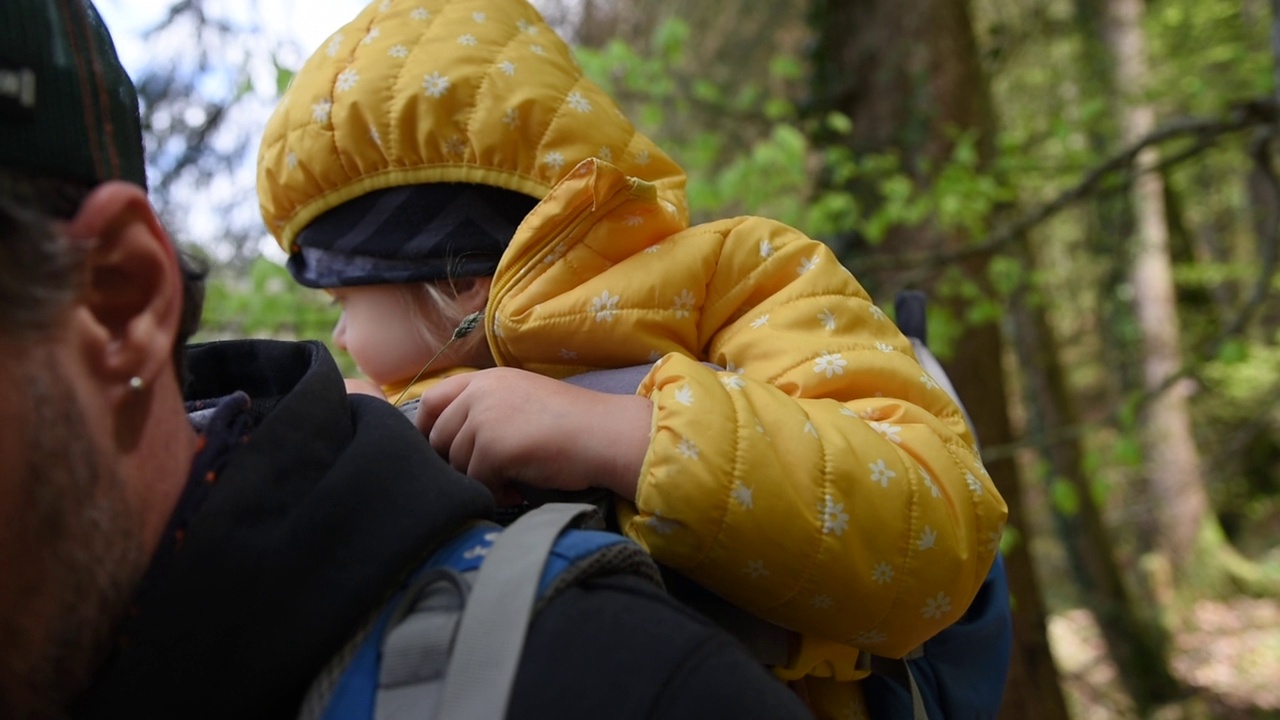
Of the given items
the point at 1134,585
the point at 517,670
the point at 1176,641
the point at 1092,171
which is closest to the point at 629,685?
the point at 517,670

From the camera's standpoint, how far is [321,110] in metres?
1.52

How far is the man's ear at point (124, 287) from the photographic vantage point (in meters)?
0.90

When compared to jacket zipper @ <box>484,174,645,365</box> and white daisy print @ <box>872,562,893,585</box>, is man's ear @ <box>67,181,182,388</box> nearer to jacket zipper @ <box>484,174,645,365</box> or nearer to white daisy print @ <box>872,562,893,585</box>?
jacket zipper @ <box>484,174,645,365</box>

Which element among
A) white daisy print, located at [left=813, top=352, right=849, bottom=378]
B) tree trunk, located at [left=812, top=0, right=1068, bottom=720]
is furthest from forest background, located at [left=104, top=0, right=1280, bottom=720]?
white daisy print, located at [left=813, top=352, right=849, bottom=378]

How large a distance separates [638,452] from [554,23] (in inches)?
212

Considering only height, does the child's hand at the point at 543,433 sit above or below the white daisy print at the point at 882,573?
above

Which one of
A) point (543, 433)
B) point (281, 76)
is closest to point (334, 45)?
point (543, 433)

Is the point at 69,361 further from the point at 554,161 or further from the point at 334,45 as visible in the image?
the point at 334,45

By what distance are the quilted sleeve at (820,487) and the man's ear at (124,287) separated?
1.74 ft

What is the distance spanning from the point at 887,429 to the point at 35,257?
957mm

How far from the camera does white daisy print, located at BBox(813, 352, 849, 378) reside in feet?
4.43

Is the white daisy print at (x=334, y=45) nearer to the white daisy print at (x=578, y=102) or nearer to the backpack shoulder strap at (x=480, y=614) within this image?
the white daisy print at (x=578, y=102)

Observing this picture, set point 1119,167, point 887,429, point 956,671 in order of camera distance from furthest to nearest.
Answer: point 1119,167 → point 956,671 → point 887,429

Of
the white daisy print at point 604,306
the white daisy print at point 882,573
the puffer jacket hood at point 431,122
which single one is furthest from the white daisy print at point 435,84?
the white daisy print at point 882,573
